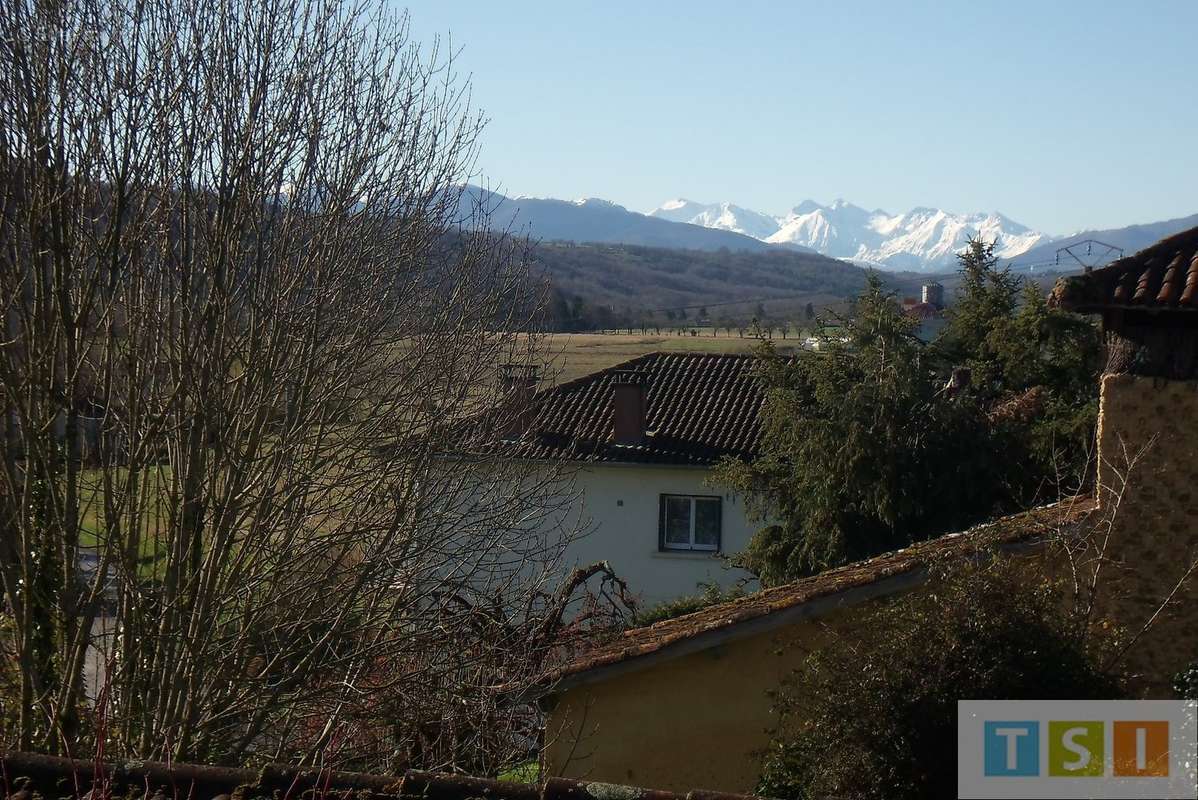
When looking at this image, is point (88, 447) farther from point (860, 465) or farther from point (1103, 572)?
point (860, 465)

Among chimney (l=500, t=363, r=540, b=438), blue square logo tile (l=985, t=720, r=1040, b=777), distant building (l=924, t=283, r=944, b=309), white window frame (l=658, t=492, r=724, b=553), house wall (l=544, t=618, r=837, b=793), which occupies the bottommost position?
white window frame (l=658, t=492, r=724, b=553)

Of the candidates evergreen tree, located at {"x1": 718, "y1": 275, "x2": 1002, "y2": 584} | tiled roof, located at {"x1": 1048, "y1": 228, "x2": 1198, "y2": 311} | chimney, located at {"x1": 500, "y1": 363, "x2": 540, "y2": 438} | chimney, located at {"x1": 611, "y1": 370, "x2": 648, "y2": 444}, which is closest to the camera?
tiled roof, located at {"x1": 1048, "y1": 228, "x2": 1198, "y2": 311}

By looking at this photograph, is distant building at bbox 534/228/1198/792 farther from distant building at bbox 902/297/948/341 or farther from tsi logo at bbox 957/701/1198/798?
distant building at bbox 902/297/948/341

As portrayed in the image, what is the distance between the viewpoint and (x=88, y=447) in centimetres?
759

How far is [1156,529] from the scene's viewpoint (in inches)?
341

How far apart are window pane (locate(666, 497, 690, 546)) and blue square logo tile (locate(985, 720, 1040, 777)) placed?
57.0ft

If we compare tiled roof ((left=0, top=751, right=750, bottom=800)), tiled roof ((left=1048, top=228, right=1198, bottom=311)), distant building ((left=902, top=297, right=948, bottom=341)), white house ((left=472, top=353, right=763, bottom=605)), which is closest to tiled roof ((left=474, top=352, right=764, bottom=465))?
white house ((left=472, top=353, right=763, bottom=605))

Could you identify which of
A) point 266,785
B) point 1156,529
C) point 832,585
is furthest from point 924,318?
point 266,785

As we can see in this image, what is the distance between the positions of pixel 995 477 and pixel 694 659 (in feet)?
24.6

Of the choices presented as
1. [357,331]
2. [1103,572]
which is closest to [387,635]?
[357,331]

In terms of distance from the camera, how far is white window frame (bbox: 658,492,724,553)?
24047 millimetres

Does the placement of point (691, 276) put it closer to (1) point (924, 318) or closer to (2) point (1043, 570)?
A: (1) point (924, 318)

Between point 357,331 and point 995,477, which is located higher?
point 357,331

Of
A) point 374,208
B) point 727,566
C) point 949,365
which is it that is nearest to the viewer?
point 374,208
